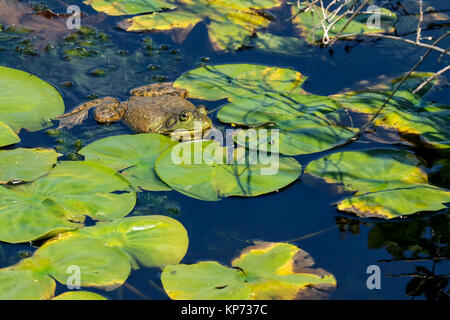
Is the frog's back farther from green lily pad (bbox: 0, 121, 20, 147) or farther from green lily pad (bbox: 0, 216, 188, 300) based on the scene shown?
green lily pad (bbox: 0, 216, 188, 300)

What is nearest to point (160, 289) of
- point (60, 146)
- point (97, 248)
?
point (97, 248)

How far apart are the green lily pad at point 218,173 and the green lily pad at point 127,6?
289 cm

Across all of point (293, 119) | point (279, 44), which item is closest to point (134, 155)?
point (293, 119)

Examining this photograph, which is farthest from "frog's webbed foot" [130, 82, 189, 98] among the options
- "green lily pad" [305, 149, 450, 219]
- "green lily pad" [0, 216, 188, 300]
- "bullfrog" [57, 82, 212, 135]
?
"green lily pad" [0, 216, 188, 300]

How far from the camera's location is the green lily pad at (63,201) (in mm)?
3820

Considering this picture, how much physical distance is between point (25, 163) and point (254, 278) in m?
2.09

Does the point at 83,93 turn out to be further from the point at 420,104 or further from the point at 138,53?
the point at 420,104

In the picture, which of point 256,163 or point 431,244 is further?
point 256,163

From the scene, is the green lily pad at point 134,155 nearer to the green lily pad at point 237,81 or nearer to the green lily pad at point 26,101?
the green lily pad at point 26,101

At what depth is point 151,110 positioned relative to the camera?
5246 mm

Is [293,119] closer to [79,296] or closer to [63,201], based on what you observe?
[63,201]

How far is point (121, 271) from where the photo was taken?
11.9 ft

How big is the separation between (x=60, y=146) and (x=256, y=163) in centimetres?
175

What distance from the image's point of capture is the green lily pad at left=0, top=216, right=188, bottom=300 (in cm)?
345
